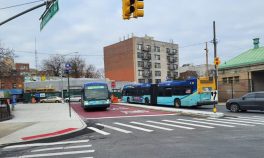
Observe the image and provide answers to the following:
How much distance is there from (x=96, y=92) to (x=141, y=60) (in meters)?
77.5

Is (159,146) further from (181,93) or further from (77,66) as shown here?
(77,66)

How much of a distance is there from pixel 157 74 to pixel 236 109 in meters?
90.3

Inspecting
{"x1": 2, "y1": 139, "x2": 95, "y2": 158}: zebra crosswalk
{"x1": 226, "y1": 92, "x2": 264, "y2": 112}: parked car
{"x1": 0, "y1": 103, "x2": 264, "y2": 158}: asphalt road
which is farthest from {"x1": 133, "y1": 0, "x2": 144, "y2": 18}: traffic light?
{"x1": 226, "y1": 92, "x2": 264, "y2": 112}: parked car

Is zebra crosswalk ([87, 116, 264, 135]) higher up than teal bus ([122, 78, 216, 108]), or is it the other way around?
teal bus ([122, 78, 216, 108])

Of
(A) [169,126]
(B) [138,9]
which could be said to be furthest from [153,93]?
(B) [138,9]

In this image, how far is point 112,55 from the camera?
117 meters

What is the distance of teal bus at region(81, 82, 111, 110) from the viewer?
33.0m

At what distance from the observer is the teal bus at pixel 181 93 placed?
33.5 metres

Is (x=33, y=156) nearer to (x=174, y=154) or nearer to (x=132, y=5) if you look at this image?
(x=174, y=154)

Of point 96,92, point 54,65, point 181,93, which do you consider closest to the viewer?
point 96,92

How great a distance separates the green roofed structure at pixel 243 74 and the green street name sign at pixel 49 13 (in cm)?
2932

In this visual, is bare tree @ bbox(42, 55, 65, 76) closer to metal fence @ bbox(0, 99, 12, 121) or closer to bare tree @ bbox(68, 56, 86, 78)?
bare tree @ bbox(68, 56, 86, 78)

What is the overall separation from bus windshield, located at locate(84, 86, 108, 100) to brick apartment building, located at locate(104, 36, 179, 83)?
73350 mm

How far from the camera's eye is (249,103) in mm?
25672
